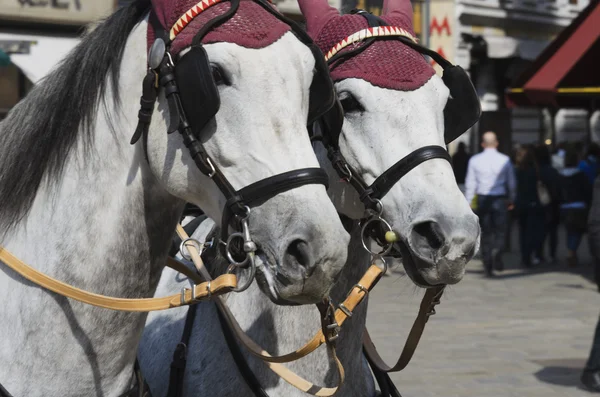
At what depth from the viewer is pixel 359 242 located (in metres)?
3.71

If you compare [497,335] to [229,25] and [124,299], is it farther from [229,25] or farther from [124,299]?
[229,25]

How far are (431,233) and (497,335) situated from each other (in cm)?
634

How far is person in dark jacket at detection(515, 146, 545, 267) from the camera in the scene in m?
15.0

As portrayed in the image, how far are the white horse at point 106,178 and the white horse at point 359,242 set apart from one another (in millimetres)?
586

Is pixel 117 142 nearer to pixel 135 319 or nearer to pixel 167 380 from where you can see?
pixel 135 319

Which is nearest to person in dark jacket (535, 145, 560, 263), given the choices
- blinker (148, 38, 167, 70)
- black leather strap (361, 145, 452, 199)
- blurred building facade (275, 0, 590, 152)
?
blurred building facade (275, 0, 590, 152)

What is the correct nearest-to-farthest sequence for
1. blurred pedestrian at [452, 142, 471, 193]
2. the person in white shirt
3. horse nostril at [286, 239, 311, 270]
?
horse nostril at [286, 239, 311, 270] < the person in white shirt < blurred pedestrian at [452, 142, 471, 193]

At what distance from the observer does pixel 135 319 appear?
2.89m

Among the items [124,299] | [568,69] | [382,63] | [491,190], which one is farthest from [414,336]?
[568,69]

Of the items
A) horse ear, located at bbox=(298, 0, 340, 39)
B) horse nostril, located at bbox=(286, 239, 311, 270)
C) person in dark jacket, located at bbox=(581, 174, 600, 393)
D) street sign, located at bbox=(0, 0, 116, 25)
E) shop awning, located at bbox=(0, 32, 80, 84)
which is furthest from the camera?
street sign, located at bbox=(0, 0, 116, 25)

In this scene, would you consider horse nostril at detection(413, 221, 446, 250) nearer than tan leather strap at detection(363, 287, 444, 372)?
Yes

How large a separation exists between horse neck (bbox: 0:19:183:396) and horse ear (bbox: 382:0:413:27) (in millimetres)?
1306

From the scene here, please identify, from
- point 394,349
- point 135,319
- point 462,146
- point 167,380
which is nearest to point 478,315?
point 394,349

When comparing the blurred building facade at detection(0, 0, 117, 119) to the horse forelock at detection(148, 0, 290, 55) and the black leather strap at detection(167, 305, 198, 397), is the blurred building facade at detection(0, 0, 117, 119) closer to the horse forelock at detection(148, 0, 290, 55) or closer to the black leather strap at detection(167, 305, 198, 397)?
the black leather strap at detection(167, 305, 198, 397)
